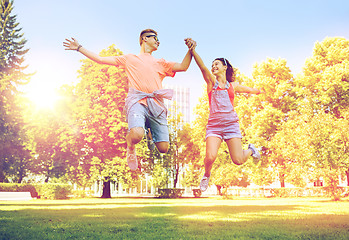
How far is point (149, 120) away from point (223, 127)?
169cm

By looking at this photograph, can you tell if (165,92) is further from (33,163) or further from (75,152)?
(33,163)

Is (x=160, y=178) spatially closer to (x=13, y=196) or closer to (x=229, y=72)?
(x=13, y=196)

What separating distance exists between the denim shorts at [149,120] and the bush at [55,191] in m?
31.2

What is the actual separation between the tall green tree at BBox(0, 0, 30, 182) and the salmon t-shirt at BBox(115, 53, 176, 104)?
28.9m

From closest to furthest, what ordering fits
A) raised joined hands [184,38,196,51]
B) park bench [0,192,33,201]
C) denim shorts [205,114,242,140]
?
raised joined hands [184,38,196,51], denim shorts [205,114,242,140], park bench [0,192,33,201]

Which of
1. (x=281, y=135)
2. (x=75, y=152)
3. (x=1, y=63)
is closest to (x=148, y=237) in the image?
(x=281, y=135)

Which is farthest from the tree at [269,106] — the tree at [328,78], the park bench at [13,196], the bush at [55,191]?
the park bench at [13,196]

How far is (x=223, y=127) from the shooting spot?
6641 millimetres

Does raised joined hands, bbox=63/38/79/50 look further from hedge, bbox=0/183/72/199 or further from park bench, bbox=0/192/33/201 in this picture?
hedge, bbox=0/183/72/199

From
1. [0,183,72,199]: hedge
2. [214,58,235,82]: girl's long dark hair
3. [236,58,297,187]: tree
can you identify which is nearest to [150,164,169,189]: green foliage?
[0,183,72,199]: hedge

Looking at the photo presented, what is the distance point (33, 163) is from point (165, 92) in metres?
39.4

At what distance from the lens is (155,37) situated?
5918 millimetres

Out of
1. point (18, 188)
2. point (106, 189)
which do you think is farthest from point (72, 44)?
point (18, 188)

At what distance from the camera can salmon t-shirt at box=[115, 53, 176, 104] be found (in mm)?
5770
